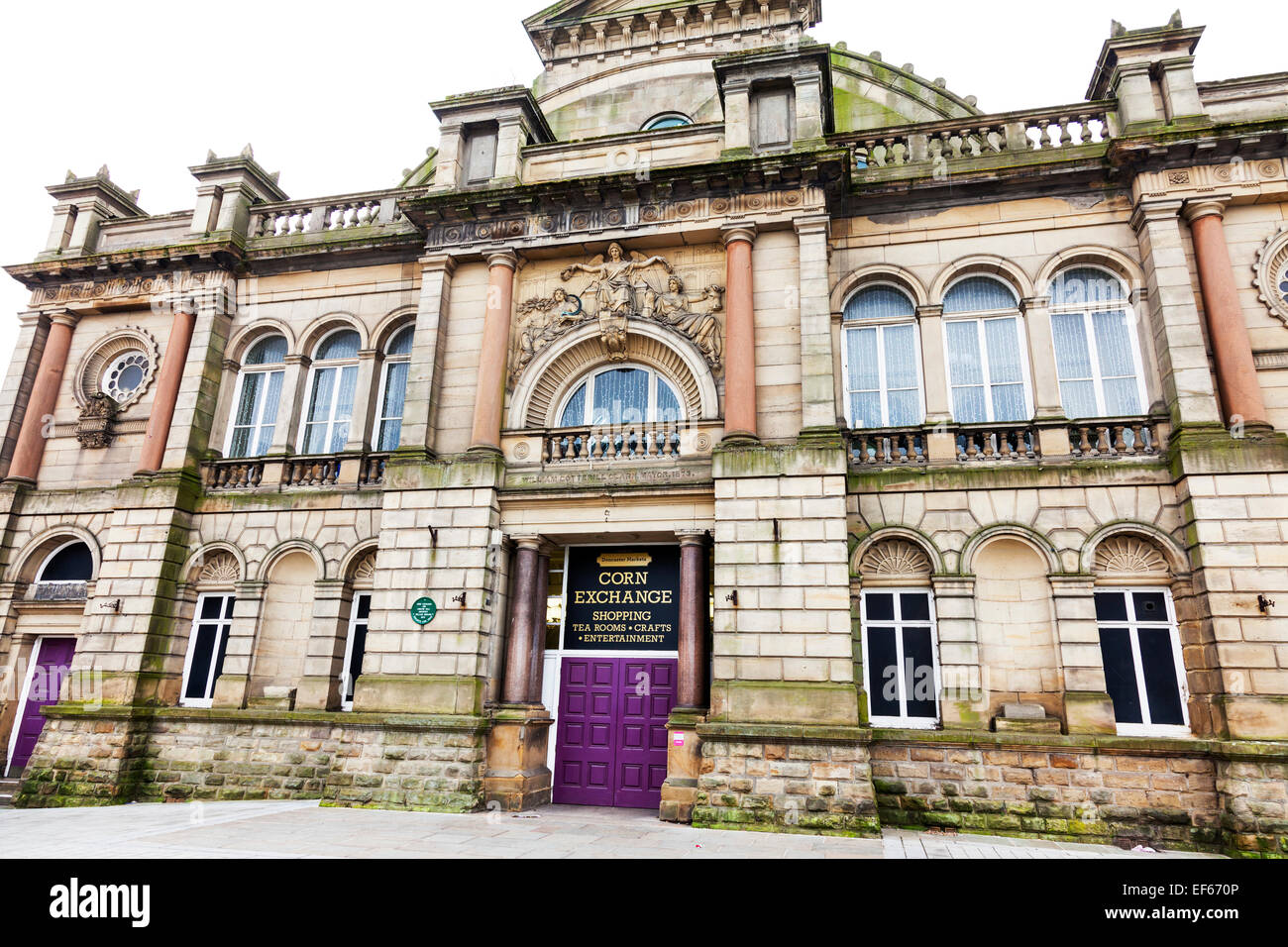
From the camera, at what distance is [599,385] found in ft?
49.0

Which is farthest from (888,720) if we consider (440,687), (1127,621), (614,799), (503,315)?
(503,315)

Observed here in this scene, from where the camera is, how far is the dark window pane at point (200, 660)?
15.2 m

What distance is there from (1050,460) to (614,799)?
9.02 metres

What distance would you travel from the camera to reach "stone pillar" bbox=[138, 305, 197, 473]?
16078mm

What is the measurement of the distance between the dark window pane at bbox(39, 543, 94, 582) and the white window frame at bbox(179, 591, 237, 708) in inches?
114

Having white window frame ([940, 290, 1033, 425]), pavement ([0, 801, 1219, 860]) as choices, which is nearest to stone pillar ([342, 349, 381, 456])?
pavement ([0, 801, 1219, 860])

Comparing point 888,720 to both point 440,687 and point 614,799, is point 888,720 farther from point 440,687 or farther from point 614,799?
point 440,687

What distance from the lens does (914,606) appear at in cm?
1262

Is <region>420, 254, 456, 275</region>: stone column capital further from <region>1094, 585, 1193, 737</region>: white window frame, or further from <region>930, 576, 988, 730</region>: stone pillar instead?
<region>1094, 585, 1193, 737</region>: white window frame

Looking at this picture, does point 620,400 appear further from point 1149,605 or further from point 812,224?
point 1149,605

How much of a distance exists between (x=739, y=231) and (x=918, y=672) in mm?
7933

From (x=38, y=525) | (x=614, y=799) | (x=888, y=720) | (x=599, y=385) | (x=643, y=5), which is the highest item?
(x=643, y=5)

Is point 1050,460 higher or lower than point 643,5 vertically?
lower

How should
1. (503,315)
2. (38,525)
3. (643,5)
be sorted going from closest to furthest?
(503,315), (38,525), (643,5)
